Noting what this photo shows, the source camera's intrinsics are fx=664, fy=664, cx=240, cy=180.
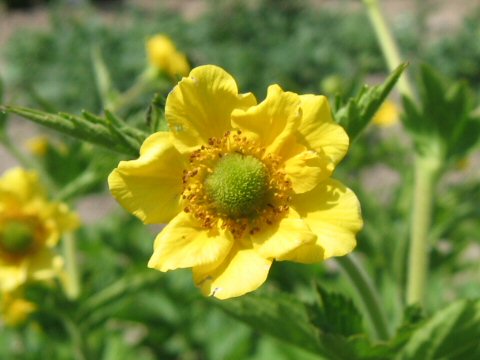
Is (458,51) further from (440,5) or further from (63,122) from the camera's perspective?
(63,122)

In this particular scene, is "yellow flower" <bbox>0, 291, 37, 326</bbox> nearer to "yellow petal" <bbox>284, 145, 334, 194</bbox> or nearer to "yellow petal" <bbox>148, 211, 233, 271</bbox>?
"yellow petal" <bbox>148, 211, 233, 271</bbox>

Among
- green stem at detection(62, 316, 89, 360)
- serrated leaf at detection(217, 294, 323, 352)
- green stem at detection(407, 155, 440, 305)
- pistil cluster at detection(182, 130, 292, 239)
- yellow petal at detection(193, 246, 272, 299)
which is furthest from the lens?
green stem at detection(62, 316, 89, 360)

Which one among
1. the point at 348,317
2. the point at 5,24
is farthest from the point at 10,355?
the point at 5,24

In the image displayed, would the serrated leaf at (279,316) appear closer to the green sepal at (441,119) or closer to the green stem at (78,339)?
the green sepal at (441,119)

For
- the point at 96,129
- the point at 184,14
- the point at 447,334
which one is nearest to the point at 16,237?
the point at 96,129

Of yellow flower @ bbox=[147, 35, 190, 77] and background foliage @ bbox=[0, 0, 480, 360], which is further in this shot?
yellow flower @ bbox=[147, 35, 190, 77]

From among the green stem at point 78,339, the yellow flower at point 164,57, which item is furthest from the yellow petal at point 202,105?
the yellow flower at point 164,57

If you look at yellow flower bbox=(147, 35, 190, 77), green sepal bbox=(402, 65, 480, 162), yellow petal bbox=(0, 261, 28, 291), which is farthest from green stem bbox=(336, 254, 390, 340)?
yellow flower bbox=(147, 35, 190, 77)
